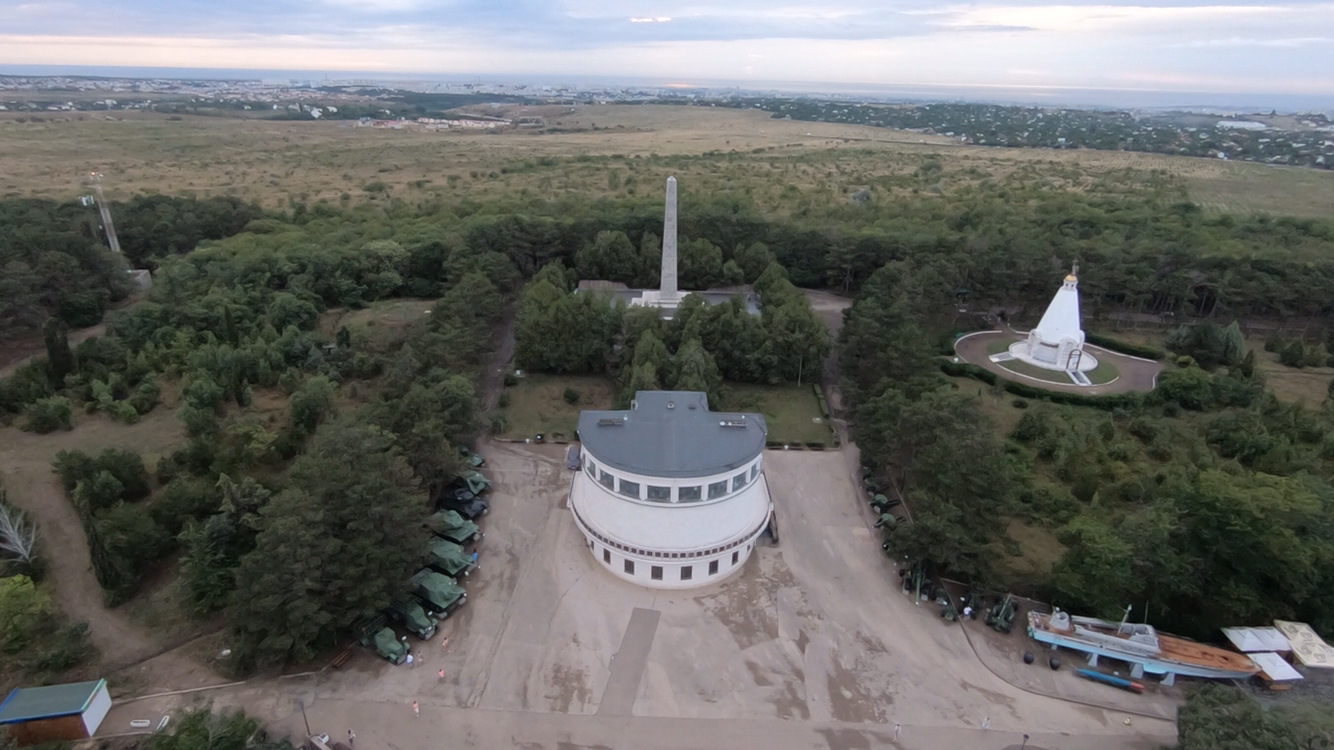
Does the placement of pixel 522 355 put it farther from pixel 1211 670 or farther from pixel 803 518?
pixel 1211 670

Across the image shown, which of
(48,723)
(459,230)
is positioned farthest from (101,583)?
(459,230)

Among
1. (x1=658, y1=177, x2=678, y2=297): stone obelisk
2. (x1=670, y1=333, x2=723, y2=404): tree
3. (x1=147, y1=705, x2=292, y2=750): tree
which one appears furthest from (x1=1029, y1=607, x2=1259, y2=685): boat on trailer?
(x1=658, y1=177, x2=678, y2=297): stone obelisk

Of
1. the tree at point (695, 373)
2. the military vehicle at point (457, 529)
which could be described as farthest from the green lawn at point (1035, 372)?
the military vehicle at point (457, 529)

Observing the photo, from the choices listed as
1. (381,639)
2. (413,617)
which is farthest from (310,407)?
(381,639)

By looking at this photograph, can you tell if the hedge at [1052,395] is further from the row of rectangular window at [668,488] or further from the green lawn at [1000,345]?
the row of rectangular window at [668,488]

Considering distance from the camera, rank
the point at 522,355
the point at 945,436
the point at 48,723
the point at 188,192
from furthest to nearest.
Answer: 1. the point at 188,192
2. the point at 522,355
3. the point at 945,436
4. the point at 48,723

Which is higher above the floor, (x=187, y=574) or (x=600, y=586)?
(x=187, y=574)
